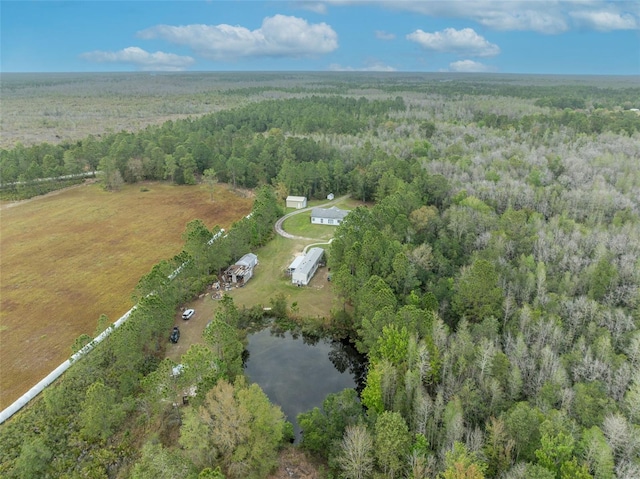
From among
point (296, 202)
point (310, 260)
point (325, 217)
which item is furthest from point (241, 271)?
point (296, 202)

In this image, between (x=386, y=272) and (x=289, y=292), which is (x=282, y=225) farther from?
(x=386, y=272)

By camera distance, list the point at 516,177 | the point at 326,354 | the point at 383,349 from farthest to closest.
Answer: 1. the point at 516,177
2. the point at 326,354
3. the point at 383,349

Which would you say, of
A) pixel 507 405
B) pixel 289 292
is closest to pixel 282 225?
pixel 289 292

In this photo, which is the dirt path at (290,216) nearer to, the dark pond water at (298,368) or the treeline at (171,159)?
the treeline at (171,159)

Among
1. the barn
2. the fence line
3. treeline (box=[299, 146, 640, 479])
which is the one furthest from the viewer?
the barn

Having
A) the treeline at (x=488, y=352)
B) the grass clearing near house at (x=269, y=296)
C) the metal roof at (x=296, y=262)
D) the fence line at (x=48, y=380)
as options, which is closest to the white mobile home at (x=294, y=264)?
the metal roof at (x=296, y=262)

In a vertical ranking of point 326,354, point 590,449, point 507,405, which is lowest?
point 326,354

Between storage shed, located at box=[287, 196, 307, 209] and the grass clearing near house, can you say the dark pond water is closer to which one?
the grass clearing near house

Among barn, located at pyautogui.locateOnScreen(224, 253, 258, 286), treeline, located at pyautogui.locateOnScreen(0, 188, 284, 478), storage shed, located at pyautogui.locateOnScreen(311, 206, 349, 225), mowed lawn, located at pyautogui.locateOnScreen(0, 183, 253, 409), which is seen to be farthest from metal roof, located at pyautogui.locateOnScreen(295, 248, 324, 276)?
mowed lawn, located at pyautogui.locateOnScreen(0, 183, 253, 409)
